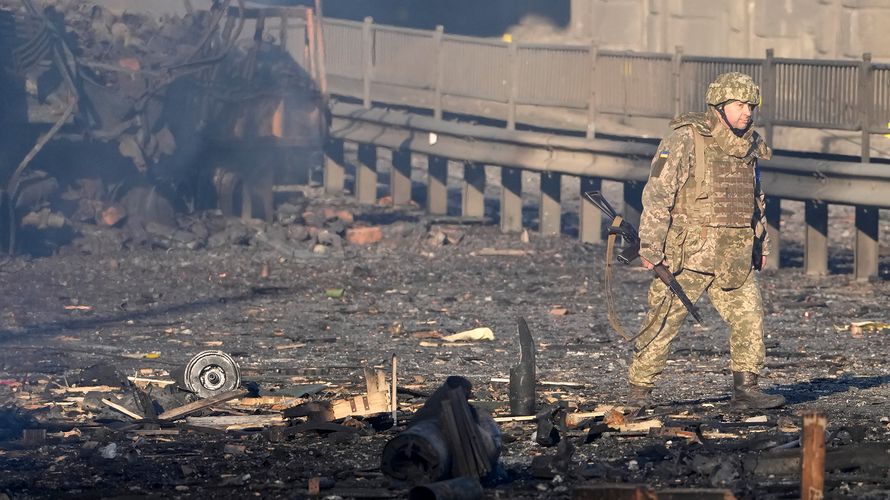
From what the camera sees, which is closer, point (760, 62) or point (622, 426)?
point (622, 426)

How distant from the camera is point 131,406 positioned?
849 cm

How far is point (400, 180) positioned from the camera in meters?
19.5

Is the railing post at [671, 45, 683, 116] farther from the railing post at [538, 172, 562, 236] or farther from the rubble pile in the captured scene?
the rubble pile

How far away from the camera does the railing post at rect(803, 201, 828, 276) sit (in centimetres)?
1369

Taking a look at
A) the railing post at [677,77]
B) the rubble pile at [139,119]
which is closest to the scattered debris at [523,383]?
the railing post at [677,77]

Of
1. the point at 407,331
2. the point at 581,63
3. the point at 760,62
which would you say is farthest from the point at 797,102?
the point at 407,331

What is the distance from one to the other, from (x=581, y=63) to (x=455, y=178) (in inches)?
211

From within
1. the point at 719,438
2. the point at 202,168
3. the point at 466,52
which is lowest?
the point at 719,438

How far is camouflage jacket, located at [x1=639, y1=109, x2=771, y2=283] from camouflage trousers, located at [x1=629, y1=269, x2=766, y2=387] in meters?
0.09

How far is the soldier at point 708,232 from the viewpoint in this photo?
817 cm

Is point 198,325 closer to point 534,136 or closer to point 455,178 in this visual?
point 534,136

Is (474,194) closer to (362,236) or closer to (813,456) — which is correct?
(362,236)

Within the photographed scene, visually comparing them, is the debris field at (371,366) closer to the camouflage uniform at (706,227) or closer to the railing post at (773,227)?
the railing post at (773,227)

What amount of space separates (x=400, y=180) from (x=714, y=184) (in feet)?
37.5
